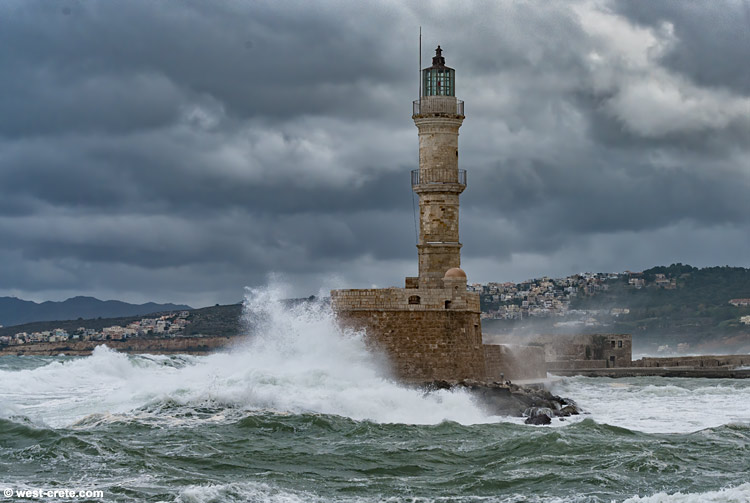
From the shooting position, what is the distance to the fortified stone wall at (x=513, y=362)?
24.9 metres

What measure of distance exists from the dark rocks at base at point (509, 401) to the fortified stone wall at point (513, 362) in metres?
1.10

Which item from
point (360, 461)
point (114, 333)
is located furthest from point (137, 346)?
point (360, 461)

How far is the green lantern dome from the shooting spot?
25.2 metres

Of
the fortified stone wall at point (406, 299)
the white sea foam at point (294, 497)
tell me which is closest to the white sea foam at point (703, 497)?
the white sea foam at point (294, 497)

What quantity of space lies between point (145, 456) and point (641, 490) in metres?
6.65

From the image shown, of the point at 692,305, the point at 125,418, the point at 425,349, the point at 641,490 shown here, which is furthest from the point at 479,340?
the point at 692,305

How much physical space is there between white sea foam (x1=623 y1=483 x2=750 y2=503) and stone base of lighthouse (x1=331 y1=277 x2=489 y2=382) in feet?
32.0

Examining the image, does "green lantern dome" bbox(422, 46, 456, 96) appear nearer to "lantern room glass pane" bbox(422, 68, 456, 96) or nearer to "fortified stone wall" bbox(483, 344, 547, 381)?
"lantern room glass pane" bbox(422, 68, 456, 96)

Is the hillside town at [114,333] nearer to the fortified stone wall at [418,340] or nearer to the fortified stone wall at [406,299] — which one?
the fortified stone wall at [406,299]

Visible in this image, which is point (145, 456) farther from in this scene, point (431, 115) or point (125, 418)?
point (431, 115)

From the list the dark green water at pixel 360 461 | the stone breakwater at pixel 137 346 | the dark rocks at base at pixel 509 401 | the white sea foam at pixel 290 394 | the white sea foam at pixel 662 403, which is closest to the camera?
the dark green water at pixel 360 461

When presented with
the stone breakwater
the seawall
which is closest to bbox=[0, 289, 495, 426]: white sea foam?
the seawall

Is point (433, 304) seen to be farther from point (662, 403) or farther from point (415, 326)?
point (662, 403)

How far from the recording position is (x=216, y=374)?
2211cm
